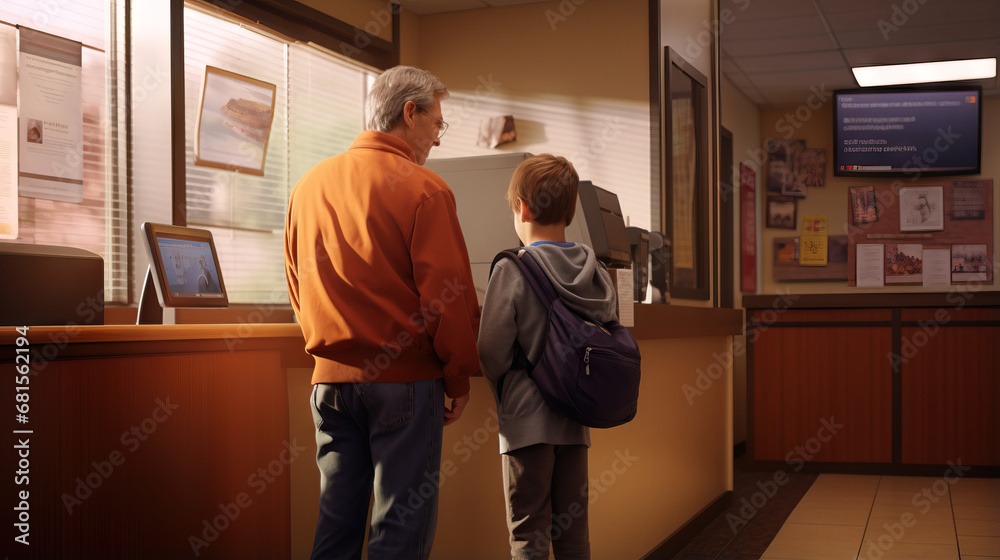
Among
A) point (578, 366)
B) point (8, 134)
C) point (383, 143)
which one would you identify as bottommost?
point (578, 366)

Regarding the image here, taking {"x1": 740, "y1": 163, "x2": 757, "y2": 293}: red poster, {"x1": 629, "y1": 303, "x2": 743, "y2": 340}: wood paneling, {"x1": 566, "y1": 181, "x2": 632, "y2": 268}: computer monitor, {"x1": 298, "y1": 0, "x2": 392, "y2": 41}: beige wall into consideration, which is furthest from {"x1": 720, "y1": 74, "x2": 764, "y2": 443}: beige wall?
{"x1": 566, "y1": 181, "x2": 632, "y2": 268}: computer monitor

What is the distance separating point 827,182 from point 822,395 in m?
2.23

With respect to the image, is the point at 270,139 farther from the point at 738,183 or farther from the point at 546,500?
the point at 738,183

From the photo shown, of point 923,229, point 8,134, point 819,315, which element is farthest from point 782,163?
point 8,134

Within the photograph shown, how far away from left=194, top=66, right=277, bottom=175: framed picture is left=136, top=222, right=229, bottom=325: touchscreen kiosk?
104 centimetres

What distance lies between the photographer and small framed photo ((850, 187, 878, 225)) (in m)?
6.54

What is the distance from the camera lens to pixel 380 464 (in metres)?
1.55

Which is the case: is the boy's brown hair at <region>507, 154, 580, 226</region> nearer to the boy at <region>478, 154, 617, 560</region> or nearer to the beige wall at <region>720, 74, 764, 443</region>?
the boy at <region>478, 154, 617, 560</region>

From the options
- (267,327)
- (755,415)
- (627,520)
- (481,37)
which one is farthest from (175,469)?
(755,415)

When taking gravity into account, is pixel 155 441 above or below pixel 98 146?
below

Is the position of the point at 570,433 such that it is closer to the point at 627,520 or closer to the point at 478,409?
the point at 478,409

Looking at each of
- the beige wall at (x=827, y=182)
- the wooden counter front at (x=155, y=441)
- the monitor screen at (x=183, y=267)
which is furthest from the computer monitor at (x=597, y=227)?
the beige wall at (x=827, y=182)

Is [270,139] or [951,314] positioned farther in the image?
[951,314]

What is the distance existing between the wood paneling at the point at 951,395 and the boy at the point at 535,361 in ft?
12.2
